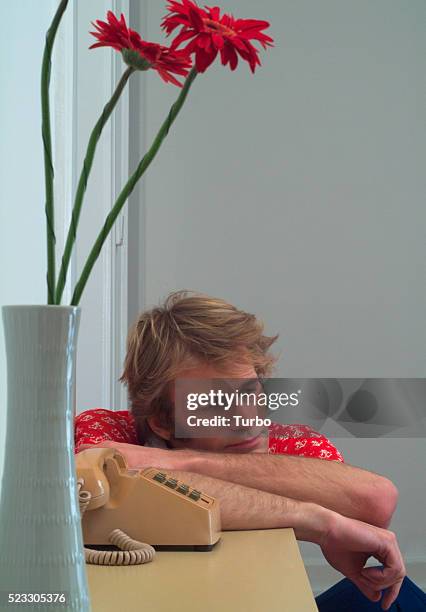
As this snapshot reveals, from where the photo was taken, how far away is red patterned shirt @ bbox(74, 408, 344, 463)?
1.29m

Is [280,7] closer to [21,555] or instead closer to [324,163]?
[324,163]

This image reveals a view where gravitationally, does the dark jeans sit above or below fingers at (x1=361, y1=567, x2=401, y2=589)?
below

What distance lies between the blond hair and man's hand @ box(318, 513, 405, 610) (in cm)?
49

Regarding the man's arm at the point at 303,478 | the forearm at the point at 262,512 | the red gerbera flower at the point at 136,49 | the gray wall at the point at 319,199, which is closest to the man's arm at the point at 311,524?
the forearm at the point at 262,512

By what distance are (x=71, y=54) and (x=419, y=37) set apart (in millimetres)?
1745

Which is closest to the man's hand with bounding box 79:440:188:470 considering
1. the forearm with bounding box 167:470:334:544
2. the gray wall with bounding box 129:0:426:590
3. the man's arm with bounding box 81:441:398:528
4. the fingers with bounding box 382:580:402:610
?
the man's arm with bounding box 81:441:398:528

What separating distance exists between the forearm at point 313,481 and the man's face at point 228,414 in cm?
13

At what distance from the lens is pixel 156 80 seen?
109 inches

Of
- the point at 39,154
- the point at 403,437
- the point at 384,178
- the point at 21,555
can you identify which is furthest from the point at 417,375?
the point at 21,555

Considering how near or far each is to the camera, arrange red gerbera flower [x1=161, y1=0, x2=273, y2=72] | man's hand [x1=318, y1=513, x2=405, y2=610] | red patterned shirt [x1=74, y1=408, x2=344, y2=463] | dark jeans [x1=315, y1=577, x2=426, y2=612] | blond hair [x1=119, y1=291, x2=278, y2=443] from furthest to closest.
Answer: blond hair [x1=119, y1=291, x2=278, y2=443]
red patterned shirt [x1=74, y1=408, x2=344, y2=463]
dark jeans [x1=315, y1=577, x2=426, y2=612]
man's hand [x1=318, y1=513, x2=405, y2=610]
red gerbera flower [x1=161, y1=0, x2=273, y2=72]

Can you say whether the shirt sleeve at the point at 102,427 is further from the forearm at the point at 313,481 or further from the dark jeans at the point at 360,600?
the dark jeans at the point at 360,600

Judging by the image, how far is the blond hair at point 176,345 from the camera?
1.42m

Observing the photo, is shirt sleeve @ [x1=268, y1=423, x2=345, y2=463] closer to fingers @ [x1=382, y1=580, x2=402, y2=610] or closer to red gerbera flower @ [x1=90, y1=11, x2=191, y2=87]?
fingers @ [x1=382, y1=580, x2=402, y2=610]

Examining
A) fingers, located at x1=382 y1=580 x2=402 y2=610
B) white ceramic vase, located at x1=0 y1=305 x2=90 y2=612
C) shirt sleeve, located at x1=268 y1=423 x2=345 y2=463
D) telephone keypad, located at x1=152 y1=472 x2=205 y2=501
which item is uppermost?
white ceramic vase, located at x1=0 y1=305 x2=90 y2=612
